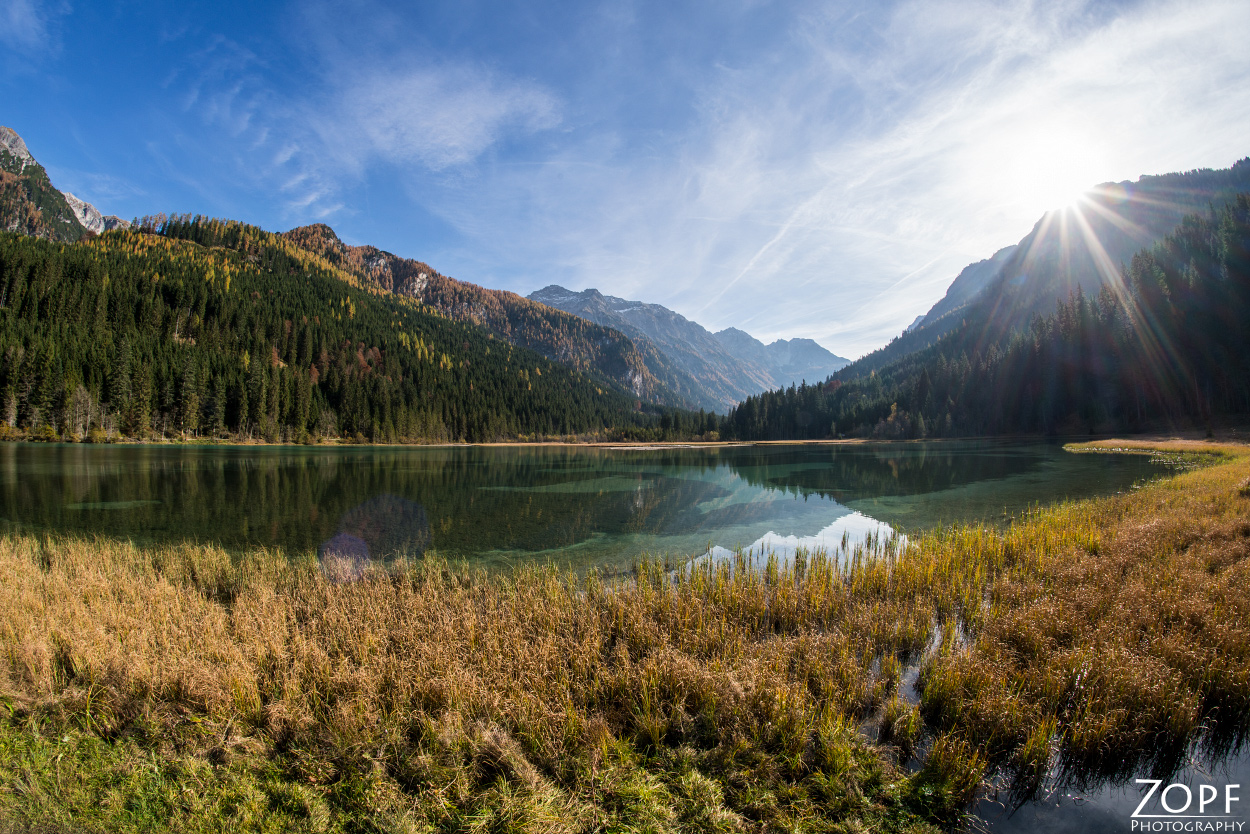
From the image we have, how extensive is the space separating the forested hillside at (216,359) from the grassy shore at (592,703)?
10169 centimetres

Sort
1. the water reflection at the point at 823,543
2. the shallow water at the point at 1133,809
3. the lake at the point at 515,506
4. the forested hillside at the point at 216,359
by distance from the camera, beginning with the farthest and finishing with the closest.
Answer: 1. the forested hillside at the point at 216,359
2. the lake at the point at 515,506
3. the water reflection at the point at 823,543
4. the shallow water at the point at 1133,809

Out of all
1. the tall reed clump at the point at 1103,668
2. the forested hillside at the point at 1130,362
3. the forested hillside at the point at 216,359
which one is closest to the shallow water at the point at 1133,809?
the tall reed clump at the point at 1103,668

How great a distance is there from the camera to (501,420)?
141125 mm

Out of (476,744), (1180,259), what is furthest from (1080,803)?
(1180,259)

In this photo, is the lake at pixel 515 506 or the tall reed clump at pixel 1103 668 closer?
the tall reed clump at pixel 1103 668

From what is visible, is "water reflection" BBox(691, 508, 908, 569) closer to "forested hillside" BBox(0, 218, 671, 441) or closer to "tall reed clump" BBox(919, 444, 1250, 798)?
"tall reed clump" BBox(919, 444, 1250, 798)

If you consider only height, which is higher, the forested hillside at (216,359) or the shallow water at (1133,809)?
the forested hillside at (216,359)

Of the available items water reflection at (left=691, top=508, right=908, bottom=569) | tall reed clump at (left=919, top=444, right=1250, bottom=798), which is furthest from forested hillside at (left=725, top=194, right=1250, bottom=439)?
tall reed clump at (left=919, top=444, right=1250, bottom=798)

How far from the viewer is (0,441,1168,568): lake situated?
18719mm

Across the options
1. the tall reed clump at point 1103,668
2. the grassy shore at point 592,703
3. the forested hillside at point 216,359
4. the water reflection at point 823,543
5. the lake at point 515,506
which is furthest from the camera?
the forested hillside at point 216,359

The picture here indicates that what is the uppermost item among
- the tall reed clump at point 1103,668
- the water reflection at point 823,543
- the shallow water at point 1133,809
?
the tall reed clump at point 1103,668

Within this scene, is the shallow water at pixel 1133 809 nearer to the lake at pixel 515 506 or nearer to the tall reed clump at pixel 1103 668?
the tall reed clump at pixel 1103 668

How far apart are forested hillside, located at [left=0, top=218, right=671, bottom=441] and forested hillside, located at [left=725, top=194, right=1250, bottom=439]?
87.7 metres

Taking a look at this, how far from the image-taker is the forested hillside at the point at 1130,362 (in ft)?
287
